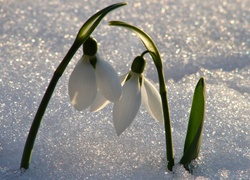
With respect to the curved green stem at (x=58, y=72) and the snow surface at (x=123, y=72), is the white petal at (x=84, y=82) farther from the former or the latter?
the snow surface at (x=123, y=72)

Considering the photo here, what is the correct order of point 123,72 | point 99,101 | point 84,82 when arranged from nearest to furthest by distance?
point 84,82 < point 99,101 < point 123,72

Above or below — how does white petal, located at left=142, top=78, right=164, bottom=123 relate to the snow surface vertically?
above

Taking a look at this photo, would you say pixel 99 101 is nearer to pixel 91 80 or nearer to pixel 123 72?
A: pixel 91 80

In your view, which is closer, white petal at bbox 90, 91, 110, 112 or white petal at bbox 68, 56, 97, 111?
white petal at bbox 68, 56, 97, 111

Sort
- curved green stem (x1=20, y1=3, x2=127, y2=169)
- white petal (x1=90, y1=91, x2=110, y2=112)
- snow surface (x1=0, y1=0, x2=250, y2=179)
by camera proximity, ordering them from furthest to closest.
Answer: snow surface (x1=0, y1=0, x2=250, y2=179), white petal (x1=90, y1=91, x2=110, y2=112), curved green stem (x1=20, y1=3, x2=127, y2=169)

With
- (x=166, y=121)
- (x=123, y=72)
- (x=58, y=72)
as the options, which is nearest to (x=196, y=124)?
(x=166, y=121)

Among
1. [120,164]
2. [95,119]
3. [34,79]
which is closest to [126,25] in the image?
[120,164]

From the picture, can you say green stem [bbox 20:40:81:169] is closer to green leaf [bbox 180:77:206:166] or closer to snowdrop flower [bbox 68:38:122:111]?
snowdrop flower [bbox 68:38:122:111]

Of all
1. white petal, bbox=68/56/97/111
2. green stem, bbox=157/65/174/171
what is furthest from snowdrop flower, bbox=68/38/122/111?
green stem, bbox=157/65/174/171
